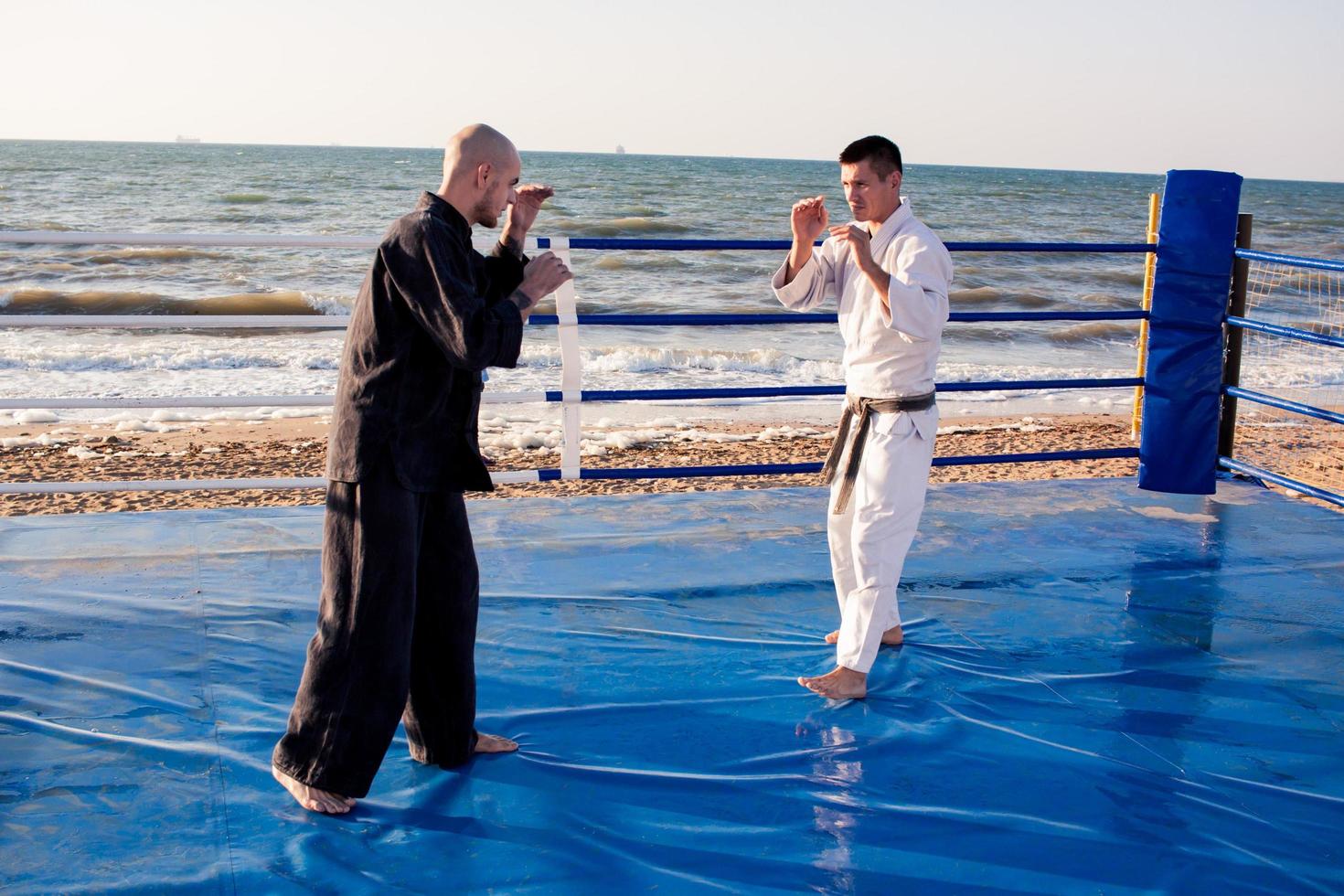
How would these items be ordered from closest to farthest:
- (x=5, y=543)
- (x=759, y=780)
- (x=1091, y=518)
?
(x=759, y=780)
(x=5, y=543)
(x=1091, y=518)

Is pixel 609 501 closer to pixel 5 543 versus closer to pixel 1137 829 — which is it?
pixel 5 543

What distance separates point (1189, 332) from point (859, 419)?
2.37 m

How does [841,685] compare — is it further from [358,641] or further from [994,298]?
[994,298]

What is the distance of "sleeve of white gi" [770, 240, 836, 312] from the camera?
3205mm

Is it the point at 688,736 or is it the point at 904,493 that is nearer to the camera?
the point at 688,736

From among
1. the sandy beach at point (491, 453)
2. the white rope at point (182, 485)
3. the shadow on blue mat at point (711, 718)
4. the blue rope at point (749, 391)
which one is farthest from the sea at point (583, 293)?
the shadow on blue mat at point (711, 718)

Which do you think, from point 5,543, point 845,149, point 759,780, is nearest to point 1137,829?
point 759,780

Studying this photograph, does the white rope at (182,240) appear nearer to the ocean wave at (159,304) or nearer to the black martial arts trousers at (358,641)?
the black martial arts trousers at (358,641)

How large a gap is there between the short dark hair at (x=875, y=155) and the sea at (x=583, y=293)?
280 centimetres

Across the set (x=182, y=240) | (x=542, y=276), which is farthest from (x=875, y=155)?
(x=182, y=240)

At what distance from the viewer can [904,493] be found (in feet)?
10.0

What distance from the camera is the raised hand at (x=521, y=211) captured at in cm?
249

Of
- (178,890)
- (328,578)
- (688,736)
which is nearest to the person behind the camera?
(178,890)

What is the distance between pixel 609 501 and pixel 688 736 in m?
2.08
